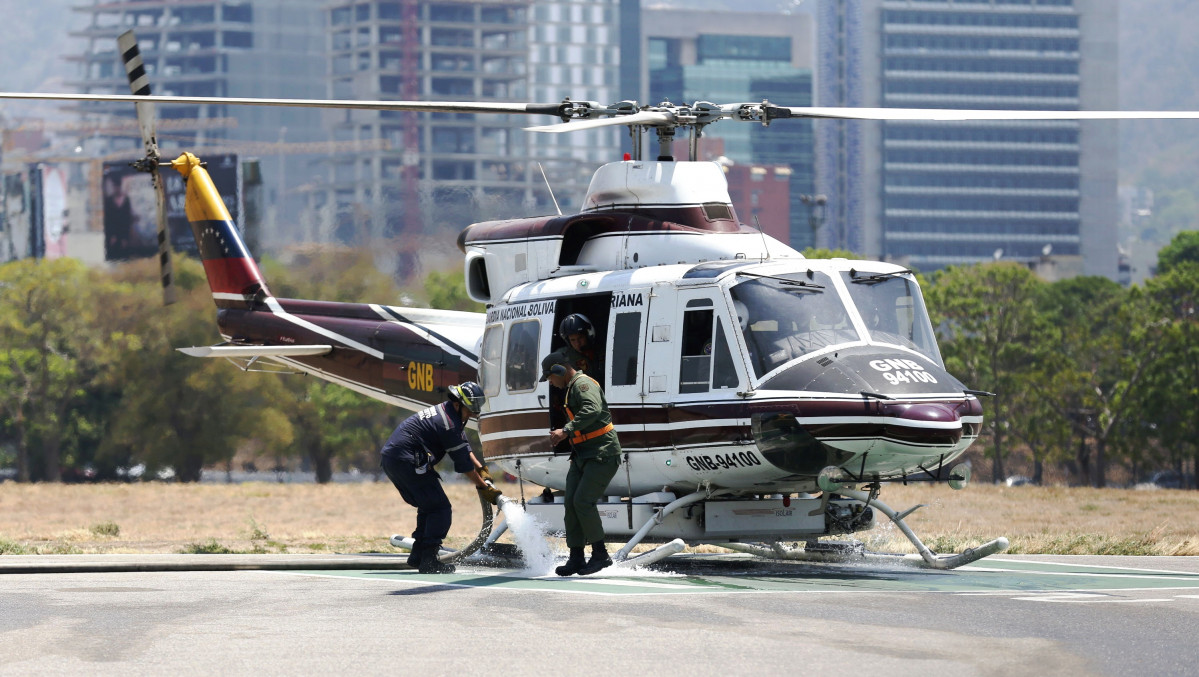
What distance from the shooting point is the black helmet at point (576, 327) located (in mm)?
15867

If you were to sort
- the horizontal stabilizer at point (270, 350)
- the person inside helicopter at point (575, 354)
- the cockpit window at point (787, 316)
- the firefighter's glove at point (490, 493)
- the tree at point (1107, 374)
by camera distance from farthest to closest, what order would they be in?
1. the tree at point (1107, 374)
2. the horizontal stabilizer at point (270, 350)
3. the firefighter's glove at point (490, 493)
4. the person inside helicopter at point (575, 354)
5. the cockpit window at point (787, 316)

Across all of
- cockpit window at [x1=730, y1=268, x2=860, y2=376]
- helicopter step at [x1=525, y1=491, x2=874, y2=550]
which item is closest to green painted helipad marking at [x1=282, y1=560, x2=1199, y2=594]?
helicopter step at [x1=525, y1=491, x2=874, y2=550]

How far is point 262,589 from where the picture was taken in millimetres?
13516

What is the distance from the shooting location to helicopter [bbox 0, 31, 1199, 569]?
14.4 m

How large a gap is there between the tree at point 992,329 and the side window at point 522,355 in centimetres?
4544

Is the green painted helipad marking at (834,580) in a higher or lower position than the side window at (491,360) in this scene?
lower

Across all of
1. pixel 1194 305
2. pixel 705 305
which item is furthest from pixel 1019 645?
pixel 1194 305

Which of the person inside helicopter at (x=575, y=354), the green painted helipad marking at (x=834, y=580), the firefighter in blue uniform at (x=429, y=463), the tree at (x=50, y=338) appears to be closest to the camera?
the green painted helipad marking at (x=834, y=580)

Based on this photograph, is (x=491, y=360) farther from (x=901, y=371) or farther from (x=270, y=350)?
(x=901, y=371)

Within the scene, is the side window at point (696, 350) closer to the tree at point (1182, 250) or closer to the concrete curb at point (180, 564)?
the concrete curb at point (180, 564)

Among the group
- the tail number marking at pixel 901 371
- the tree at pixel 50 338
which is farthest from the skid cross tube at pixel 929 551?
the tree at pixel 50 338

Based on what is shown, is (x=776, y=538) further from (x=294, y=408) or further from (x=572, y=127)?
(x=294, y=408)

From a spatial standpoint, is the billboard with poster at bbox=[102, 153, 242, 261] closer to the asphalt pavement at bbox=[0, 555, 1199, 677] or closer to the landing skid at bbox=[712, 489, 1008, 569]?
the landing skid at bbox=[712, 489, 1008, 569]

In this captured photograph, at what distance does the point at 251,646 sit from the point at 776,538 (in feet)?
22.7
